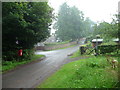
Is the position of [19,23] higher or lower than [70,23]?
lower

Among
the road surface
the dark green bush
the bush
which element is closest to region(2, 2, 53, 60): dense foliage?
the bush

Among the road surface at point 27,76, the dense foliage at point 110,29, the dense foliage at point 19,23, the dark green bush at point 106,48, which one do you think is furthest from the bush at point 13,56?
the dark green bush at point 106,48

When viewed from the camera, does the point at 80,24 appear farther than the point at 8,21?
Yes

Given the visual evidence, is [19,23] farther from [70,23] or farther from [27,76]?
[70,23]

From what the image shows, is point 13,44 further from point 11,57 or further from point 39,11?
point 39,11

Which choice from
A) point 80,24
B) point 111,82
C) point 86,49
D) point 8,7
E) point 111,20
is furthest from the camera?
point 80,24

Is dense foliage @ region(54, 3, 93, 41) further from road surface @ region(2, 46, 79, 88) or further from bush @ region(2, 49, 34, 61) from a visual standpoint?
road surface @ region(2, 46, 79, 88)

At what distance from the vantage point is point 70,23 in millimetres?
31062

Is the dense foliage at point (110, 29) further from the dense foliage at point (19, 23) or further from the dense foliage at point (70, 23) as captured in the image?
the dense foliage at point (70, 23)

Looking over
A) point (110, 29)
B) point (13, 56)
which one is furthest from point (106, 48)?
point (13, 56)

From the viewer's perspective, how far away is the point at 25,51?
11.4 meters

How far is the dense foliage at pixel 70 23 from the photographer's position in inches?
1157

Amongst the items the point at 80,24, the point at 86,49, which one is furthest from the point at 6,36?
the point at 80,24

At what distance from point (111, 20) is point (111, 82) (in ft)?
23.6
